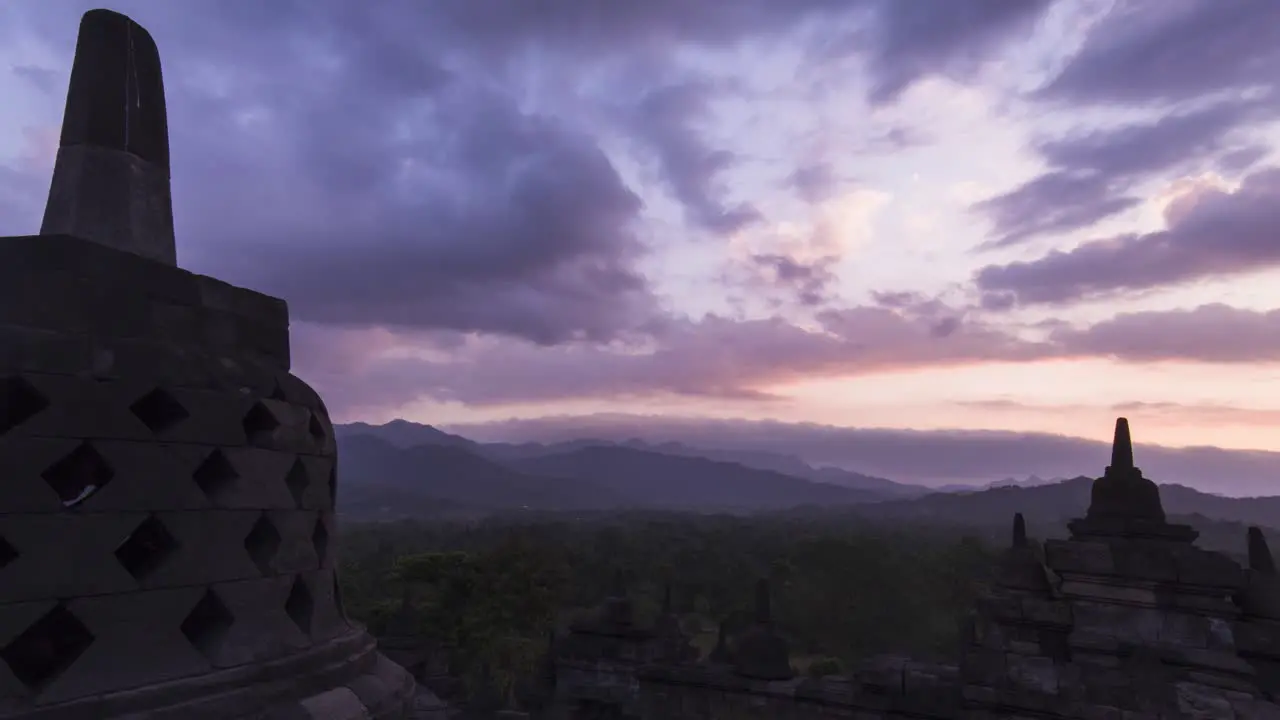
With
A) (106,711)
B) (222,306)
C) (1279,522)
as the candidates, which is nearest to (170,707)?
(106,711)

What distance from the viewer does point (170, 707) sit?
337cm

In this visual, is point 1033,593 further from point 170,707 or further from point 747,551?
point 747,551

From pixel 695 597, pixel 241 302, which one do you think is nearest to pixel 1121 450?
pixel 241 302

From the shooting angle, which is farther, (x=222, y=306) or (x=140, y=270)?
(x=222, y=306)

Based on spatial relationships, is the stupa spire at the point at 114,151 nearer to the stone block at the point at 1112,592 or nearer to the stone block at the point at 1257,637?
the stone block at the point at 1112,592

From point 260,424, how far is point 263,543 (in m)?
0.63

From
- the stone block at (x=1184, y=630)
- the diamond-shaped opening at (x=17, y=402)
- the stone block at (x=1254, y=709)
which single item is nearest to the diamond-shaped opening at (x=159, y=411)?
the diamond-shaped opening at (x=17, y=402)

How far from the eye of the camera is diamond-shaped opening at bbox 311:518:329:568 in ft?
14.9

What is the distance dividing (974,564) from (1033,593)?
34.6 metres

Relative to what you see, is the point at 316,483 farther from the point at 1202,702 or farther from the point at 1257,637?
the point at 1257,637

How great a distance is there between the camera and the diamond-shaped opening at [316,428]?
181 inches

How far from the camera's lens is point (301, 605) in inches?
171

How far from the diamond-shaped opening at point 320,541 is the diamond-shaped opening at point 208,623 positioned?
740 millimetres

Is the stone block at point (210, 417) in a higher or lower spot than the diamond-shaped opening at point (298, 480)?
higher
